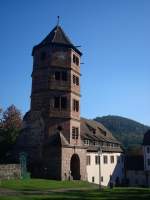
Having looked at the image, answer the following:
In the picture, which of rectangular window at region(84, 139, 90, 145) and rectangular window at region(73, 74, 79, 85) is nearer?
rectangular window at region(73, 74, 79, 85)

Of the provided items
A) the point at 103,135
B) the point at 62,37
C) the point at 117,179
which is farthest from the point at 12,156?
the point at 117,179

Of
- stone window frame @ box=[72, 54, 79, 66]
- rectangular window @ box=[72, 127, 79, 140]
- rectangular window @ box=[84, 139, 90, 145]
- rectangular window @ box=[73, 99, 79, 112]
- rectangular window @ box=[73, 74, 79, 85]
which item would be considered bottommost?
rectangular window @ box=[84, 139, 90, 145]

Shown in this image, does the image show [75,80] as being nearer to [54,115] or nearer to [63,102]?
[63,102]

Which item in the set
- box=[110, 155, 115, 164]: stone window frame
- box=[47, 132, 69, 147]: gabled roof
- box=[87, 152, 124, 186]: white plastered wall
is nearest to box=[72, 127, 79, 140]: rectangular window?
box=[47, 132, 69, 147]: gabled roof

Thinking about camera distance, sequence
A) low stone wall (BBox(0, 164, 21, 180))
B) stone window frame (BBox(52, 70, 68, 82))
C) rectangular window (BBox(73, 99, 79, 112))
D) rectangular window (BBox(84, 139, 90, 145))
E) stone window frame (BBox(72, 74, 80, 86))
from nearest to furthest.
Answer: low stone wall (BBox(0, 164, 21, 180))
stone window frame (BBox(52, 70, 68, 82))
rectangular window (BBox(73, 99, 79, 112))
stone window frame (BBox(72, 74, 80, 86))
rectangular window (BBox(84, 139, 90, 145))

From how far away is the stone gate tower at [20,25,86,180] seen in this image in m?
40.9

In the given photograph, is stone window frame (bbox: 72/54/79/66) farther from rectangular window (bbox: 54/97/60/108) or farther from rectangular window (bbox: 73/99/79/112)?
rectangular window (bbox: 54/97/60/108)

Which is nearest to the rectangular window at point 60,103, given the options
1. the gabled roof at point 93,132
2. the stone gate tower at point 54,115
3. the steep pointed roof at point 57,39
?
the stone gate tower at point 54,115

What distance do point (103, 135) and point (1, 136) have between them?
841 inches

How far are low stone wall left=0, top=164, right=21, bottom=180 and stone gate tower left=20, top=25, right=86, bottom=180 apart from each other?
3.85 meters

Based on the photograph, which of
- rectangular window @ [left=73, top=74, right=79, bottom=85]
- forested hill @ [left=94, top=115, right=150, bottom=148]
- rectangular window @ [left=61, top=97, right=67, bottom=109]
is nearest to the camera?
rectangular window @ [left=61, top=97, right=67, bottom=109]

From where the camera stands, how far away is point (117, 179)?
6531 cm

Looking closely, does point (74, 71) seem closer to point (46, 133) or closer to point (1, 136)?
point (46, 133)

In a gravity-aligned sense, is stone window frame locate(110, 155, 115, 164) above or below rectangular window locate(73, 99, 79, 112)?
below
